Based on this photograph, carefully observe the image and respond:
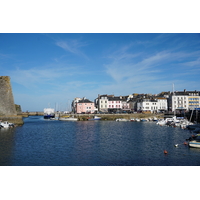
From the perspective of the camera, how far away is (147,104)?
234 feet

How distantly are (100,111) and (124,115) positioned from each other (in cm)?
1353

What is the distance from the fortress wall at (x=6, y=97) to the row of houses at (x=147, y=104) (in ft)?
120

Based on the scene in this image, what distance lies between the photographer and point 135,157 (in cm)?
1596

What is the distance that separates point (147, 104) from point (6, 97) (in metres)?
46.3

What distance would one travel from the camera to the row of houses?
7056cm

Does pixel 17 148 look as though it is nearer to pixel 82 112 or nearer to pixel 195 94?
pixel 82 112

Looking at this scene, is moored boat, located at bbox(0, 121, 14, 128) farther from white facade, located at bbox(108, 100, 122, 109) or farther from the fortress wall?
white facade, located at bbox(108, 100, 122, 109)

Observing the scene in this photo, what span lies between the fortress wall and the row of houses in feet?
120

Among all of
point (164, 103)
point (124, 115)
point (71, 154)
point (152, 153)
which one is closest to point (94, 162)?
point (71, 154)

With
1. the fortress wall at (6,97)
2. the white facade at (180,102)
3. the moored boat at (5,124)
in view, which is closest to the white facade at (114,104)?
the white facade at (180,102)

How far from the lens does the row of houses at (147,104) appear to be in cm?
7056

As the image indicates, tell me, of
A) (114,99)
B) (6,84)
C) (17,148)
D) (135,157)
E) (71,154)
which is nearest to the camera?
(135,157)

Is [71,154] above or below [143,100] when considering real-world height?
below

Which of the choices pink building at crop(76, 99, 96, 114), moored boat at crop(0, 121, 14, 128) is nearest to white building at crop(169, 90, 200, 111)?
pink building at crop(76, 99, 96, 114)
